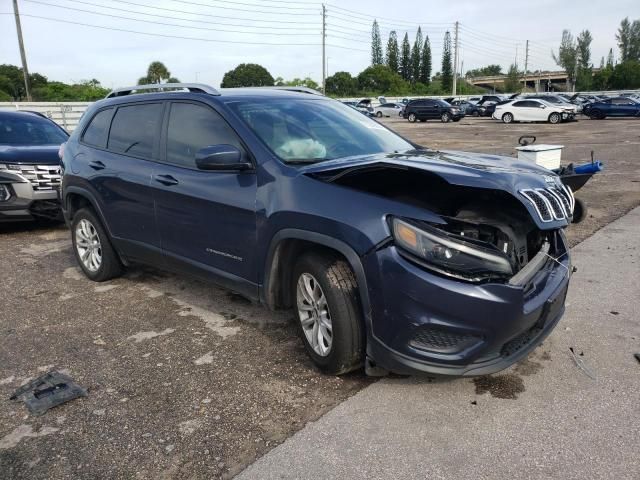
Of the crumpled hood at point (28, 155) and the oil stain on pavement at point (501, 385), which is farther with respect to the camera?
the crumpled hood at point (28, 155)

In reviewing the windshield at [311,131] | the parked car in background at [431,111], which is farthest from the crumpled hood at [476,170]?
the parked car in background at [431,111]

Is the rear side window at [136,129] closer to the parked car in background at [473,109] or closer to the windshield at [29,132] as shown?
the windshield at [29,132]

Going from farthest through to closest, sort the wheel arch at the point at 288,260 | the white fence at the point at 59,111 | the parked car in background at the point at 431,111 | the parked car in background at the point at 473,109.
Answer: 1. the parked car in background at the point at 473,109
2. the parked car in background at the point at 431,111
3. the white fence at the point at 59,111
4. the wheel arch at the point at 288,260

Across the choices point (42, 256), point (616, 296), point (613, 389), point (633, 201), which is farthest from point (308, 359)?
point (633, 201)

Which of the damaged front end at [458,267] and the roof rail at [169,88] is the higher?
the roof rail at [169,88]

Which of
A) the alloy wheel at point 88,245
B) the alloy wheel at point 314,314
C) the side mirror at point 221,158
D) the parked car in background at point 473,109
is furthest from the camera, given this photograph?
the parked car in background at point 473,109

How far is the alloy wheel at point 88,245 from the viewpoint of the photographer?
5277 mm

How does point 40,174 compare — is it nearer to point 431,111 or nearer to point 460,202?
point 460,202

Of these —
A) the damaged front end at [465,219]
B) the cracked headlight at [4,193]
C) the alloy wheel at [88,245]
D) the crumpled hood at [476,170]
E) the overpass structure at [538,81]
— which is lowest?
the alloy wheel at [88,245]

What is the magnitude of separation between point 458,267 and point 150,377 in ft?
6.59

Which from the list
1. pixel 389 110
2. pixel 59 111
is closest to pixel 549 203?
pixel 59 111

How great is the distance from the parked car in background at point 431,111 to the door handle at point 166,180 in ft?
116

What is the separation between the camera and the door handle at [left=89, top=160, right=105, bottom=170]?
193 inches

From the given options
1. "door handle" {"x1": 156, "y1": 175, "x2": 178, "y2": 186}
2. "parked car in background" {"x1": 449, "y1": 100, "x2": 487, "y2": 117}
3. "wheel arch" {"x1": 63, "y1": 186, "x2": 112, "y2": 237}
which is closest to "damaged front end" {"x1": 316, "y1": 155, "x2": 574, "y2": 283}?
"door handle" {"x1": 156, "y1": 175, "x2": 178, "y2": 186}
